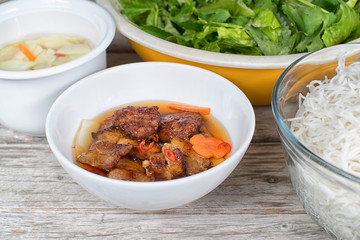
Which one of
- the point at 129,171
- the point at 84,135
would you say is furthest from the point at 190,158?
the point at 84,135

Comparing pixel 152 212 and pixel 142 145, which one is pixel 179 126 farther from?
pixel 152 212

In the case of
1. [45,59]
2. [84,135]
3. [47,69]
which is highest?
[47,69]

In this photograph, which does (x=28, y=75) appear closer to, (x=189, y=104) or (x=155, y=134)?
(x=155, y=134)

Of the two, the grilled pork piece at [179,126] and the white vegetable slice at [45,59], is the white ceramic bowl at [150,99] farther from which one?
the white vegetable slice at [45,59]

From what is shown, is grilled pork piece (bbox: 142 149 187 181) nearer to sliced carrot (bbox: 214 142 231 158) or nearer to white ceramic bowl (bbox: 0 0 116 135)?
sliced carrot (bbox: 214 142 231 158)

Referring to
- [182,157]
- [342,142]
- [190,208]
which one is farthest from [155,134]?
[342,142]

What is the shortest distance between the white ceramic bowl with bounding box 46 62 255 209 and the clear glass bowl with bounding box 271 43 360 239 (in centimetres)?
15

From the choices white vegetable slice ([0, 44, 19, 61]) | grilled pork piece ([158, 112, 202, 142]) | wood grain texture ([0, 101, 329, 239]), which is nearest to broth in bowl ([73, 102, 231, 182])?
grilled pork piece ([158, 112, 202, 142])

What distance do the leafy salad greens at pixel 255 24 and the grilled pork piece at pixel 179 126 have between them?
0.39 metres

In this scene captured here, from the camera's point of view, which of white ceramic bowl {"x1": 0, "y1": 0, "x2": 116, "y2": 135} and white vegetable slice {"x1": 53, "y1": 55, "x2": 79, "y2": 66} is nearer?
white ceramic bowl {"x1": 0, "y1": 0, "x2": 116, "y2": 135}

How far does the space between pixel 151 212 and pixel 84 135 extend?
414 mm

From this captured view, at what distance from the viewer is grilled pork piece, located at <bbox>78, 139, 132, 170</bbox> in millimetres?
1456

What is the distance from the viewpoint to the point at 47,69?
1.60m

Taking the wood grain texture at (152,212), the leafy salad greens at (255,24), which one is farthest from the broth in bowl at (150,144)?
the leafy salad greens at (255,24)
